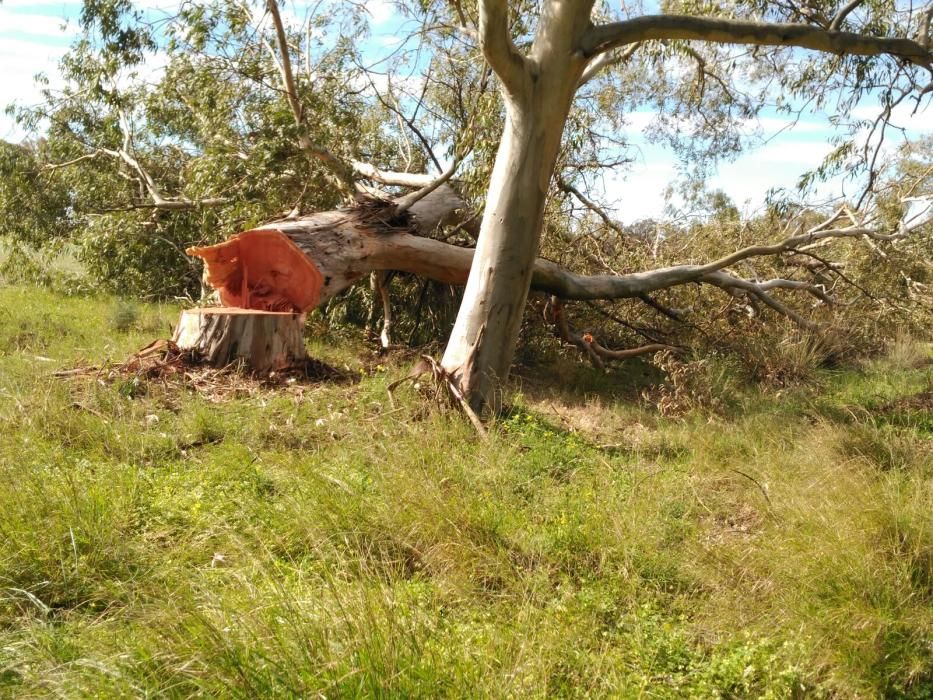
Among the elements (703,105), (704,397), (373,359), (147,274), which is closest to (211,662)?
(704,397)

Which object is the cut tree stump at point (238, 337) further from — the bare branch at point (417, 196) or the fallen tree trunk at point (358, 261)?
the bare branch at point (417, 196)

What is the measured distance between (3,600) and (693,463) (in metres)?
4.32

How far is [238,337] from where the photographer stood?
778 cm

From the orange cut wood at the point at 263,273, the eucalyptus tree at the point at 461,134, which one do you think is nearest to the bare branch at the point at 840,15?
the eucalyptus tree at the point at 461,134

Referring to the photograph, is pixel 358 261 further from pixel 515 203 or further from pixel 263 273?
pixel 515 203

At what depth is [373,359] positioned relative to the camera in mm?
9273

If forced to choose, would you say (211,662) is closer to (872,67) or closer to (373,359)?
(373,359)

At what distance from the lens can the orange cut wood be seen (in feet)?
27.8

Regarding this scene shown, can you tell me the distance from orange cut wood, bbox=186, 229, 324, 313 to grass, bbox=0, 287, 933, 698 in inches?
81.6

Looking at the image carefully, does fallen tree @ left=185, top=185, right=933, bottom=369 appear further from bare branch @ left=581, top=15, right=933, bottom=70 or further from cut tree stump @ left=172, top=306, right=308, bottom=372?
bare branch @ left=581, top=15, right=933, bottom=70

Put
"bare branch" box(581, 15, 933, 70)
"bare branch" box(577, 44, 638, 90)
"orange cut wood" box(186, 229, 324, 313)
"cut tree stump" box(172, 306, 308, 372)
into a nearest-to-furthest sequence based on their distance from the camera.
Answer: "bare branch" box(581, 15, 933, 70)
"cut tree stump" box(172, 306, 308, 372)
"orange cut wood" box(186, 229, 324, 313)
"bare branch" box(577, 44, 638, 90)

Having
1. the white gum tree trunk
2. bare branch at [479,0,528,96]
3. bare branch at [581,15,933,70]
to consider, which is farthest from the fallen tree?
bare branch at [581,15,933,70]

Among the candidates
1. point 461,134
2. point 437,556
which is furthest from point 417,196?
point 437,556

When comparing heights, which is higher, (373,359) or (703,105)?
(703,105)
